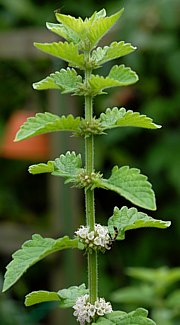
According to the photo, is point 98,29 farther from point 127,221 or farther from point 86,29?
point 127,221

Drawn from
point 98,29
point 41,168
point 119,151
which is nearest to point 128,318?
point 41,168

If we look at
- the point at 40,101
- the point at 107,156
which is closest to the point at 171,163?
the point at 107,156

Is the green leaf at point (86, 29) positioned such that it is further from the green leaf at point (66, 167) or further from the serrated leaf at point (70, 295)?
the serrated leaf at point (70, 295)

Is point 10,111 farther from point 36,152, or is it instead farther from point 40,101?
point 36,152

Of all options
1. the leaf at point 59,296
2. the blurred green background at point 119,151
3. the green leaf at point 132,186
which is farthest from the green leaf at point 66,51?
the blurred green background at point 119,151

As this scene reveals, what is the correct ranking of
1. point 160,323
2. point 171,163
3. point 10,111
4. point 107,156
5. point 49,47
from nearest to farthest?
point 49,47 → point 160,323 → point 171,163 → point 107,156 → point 10,111

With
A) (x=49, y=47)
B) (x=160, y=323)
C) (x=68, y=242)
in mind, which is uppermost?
(x=49, y=47)
